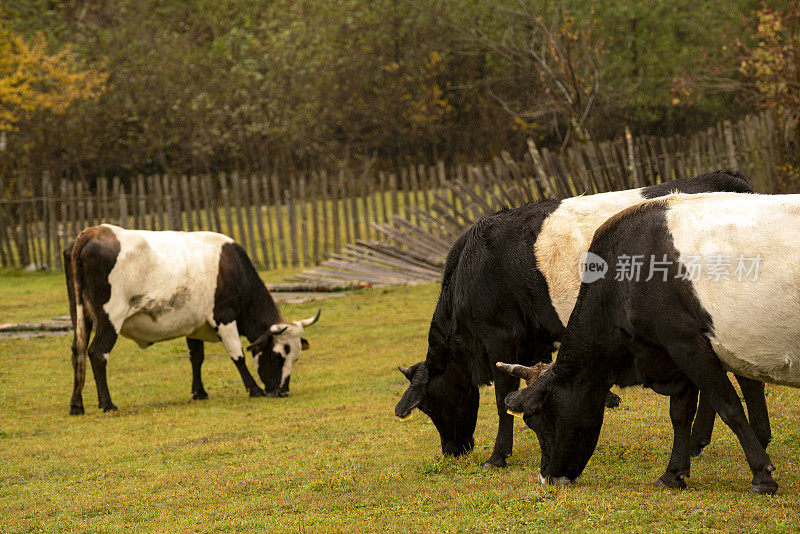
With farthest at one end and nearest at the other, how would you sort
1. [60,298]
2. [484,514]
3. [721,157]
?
[60,298] < [721,157] < [484,514]

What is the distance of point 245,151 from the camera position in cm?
3344

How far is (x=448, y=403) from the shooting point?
673 centimetres

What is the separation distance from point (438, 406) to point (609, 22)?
2704cm

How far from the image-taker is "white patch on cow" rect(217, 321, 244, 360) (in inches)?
416

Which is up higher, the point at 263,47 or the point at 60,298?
the point at 263,47

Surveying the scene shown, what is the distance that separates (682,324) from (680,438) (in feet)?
2.73

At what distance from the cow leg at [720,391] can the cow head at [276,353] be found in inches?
233

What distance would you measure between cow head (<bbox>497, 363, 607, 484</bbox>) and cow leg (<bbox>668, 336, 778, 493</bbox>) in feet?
2.21

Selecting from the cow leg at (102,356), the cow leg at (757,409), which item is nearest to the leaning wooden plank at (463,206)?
the cow leg at (102,356)

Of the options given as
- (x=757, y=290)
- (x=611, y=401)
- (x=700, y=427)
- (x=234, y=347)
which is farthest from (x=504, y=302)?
(x=234, y=347)

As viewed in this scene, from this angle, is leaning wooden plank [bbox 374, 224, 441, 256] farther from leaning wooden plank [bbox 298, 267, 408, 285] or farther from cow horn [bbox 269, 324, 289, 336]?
cow horn [bbox 269, 324, 289, 336]

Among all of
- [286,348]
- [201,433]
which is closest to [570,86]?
[286,348]

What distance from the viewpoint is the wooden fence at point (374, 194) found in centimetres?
1588

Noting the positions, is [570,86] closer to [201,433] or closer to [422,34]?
[422,34]
